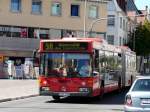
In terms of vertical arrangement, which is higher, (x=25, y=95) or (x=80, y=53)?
(x=80, y=53)

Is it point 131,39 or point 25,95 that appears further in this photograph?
point 131,39

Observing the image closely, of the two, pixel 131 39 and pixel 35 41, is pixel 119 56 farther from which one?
pixel 131 39

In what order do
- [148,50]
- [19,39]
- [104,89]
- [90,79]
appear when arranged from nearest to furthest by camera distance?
1. [90,79]
2. [104,89]
3. [19,39]
4. [148,50]

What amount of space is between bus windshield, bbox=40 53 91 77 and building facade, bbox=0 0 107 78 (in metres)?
43.9

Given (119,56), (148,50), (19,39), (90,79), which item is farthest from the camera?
(148,50)

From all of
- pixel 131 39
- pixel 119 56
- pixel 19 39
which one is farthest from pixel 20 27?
pixel 119 56

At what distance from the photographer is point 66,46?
26.1m

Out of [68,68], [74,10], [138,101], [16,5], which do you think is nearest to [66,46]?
[68,68]

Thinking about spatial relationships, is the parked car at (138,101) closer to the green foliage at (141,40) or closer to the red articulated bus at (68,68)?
the red articulated bus at (68,68)

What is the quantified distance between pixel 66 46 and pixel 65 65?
2.82 ft

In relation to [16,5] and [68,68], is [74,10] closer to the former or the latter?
[16,5]

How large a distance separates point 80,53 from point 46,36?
48.5 metres

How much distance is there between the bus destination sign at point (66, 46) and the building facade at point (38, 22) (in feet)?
144

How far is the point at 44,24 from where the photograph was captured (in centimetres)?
7394
